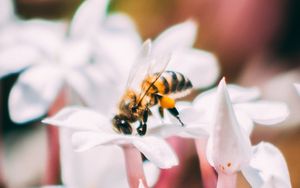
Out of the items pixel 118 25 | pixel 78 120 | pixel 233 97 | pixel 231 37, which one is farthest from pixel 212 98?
pixel 231 37

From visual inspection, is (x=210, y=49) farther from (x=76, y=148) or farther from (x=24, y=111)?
(x=76, y=148)

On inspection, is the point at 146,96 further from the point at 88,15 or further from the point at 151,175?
the point at 88,15

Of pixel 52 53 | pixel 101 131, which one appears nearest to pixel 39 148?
pixel 52 53

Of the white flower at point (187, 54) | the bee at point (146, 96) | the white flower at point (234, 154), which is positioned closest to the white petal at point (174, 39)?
the white flower at point (187, 54)

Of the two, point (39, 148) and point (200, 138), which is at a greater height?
point (200, 138)

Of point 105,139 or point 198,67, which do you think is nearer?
point 105,139

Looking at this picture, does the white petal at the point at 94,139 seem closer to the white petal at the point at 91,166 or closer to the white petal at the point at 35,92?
the white petal at the point at 91,166
